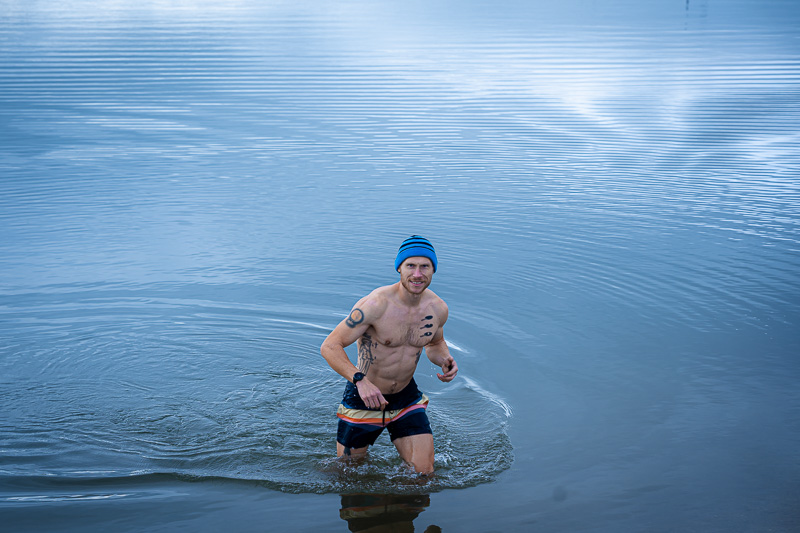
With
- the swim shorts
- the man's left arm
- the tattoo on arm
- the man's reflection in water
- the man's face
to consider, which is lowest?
the man's reflection in water

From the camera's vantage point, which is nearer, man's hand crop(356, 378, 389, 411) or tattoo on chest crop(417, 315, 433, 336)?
man's hand crop(356, 378, 389, 411)

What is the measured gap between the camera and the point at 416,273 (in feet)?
21.5

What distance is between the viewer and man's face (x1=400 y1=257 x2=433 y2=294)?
21.6 ft

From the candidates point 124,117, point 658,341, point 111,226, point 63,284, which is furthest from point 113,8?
point 658,341

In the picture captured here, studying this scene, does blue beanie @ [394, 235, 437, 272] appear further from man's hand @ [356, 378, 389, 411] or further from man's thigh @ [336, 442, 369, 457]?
man's thigh @ [336, 442, 369, 457]

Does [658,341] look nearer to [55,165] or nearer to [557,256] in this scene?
[557,256]

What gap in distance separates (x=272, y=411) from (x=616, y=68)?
25.9 metres

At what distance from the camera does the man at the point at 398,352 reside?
6621 millimetres

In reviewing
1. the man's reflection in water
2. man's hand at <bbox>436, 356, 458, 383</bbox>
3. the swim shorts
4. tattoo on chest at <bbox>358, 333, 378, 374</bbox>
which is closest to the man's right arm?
tattoo on chest at <bbox>358, 333, 378, 374</bbox>

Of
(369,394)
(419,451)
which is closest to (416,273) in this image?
(369,394)

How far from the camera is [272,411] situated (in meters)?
8.38

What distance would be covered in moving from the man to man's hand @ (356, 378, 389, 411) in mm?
109

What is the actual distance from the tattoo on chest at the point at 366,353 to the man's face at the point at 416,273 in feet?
1.88

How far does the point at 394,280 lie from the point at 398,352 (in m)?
5.32
